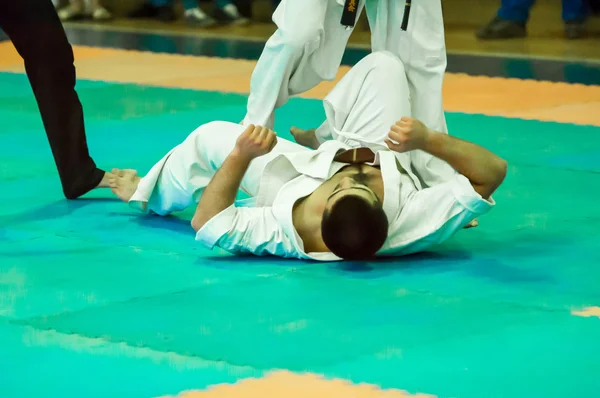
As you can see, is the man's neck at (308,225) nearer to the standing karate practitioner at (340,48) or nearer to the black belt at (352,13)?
the standing karate practitioner at (340,48)

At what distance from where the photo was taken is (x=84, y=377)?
11.0ft

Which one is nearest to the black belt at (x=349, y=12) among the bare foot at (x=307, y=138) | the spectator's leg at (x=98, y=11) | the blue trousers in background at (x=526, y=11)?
the bare foot at (x=307, y=138)

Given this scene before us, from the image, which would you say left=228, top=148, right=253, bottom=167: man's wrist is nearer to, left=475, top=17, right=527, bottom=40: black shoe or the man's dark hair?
the man's dark hair

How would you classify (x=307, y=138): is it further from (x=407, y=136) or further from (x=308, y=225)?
(x=407, y=136)

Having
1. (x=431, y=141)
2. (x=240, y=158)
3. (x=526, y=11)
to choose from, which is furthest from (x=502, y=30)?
(x=240, y=158)

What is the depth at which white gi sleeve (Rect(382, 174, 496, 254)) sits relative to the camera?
14.2ft

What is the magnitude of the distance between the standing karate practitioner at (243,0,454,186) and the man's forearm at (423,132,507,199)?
0.67 metres

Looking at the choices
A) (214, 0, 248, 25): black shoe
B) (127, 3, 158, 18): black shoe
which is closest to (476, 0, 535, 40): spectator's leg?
(214, 0, 248, 25): black shoe

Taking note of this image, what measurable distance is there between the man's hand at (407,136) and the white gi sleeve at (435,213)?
24 centimetres

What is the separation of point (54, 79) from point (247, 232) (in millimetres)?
1531

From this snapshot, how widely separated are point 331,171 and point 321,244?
29cm

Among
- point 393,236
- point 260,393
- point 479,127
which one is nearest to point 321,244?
point 393,236

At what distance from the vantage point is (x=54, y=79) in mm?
5445

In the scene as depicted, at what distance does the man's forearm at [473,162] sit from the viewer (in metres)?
4.29
